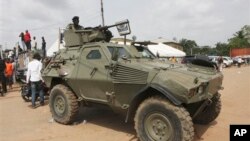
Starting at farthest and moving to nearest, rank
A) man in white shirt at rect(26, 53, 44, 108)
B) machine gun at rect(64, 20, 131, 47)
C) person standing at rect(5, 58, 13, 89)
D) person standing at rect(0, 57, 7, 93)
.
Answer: person standing at rect(5, 58, 13, 89) < person standing at rect(0, 57, 7, 93) < man in white shirt at rect(26, 53, 44, 108) < machine gun at rect(64, 20, 131, 47)

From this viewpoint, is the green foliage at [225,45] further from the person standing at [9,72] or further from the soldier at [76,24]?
the soldier at [76,24]

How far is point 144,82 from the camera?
21.6ft

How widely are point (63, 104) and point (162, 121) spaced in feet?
11.0

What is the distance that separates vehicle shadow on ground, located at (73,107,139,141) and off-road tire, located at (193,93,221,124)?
1701 millimetres

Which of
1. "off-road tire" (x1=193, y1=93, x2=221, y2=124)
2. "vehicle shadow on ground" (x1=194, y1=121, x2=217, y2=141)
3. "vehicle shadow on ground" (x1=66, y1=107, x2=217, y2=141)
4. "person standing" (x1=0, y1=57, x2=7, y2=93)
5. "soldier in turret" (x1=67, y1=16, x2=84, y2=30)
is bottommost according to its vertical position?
"vehicle shadow on ground" (x1=194, y1=121, x2=217, y2=141)

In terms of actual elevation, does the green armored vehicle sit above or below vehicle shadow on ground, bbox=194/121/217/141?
above

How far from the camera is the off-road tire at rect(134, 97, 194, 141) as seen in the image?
19.6 ft

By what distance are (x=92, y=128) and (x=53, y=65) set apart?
87.1 inches

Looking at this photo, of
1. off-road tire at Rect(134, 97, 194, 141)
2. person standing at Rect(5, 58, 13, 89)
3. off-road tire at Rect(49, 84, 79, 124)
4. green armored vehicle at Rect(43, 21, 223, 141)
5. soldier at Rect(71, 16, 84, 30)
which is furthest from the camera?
person standing at Rect(5, 58, 13, 89)

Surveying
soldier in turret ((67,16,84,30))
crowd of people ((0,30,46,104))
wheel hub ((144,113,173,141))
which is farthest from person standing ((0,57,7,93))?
wheel hub ((144,113,173,141))

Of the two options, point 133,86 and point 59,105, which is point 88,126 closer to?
point 59,105

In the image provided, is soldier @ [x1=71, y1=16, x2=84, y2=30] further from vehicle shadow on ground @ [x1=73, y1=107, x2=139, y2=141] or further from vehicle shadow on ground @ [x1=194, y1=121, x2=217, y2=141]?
vehicle shadow on ground @ [x1=194, y1=121, x2=217, y2=141]

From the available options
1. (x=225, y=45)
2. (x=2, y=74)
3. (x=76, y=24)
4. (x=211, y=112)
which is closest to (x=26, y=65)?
(x=2, y=74)

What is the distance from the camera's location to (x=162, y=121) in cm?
629
